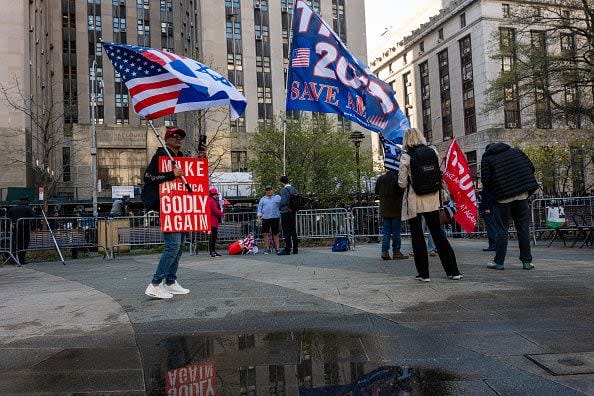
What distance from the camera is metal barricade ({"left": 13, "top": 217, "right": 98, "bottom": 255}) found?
1219 cm

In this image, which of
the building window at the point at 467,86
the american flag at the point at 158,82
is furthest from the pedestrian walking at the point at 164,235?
the building window at the point at 467,86

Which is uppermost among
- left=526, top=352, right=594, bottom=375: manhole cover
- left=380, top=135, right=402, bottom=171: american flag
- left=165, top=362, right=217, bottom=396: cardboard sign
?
left=380, top=135, right=402, bottom=171: american flag

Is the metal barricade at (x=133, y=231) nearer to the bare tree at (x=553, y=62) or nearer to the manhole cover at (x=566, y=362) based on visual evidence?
the manhole cover at (x=566, y=362)

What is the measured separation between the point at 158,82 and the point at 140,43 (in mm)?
57296

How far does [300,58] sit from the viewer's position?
29.6 ft

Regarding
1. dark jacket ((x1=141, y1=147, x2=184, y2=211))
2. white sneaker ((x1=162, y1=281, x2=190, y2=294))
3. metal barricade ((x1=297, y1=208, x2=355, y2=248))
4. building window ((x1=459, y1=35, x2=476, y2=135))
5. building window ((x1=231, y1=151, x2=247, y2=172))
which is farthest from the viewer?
building window ((x1=459, y1=35, x2=476, y2=135))

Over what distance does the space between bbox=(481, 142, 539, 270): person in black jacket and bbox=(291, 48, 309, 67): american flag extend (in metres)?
3.92

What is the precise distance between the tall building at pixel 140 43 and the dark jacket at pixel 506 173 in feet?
139

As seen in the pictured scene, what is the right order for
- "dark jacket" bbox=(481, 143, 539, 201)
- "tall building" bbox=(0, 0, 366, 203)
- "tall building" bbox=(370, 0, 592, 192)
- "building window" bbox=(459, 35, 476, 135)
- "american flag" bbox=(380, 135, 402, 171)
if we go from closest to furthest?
"dark jacket" bbox=(481, 143, 539, 201), "american flag" bbox=(380, 135, 402, 171), "tall building" bbox=(370, 0, 592, 192), "tall building" bbox=(0, 0, 366, 203), "building window" bbox=(459, 35, 476, 135)

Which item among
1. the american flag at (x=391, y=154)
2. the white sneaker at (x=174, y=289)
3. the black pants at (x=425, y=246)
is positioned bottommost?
the white sneaker at (x=174, y=289)

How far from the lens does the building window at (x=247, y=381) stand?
2728mm

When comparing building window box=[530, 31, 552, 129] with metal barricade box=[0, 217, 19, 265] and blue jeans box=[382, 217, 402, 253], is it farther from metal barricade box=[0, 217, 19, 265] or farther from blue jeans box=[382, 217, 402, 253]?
metal barricade box=[0, 217, 19, 265]

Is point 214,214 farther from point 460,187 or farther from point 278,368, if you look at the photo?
point 278,368

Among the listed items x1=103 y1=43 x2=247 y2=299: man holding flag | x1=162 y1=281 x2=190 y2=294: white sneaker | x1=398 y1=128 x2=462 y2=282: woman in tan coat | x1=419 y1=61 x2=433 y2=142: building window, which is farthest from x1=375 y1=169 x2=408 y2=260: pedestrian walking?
x1=419 y1=61 x2=433 y2=142: building window
